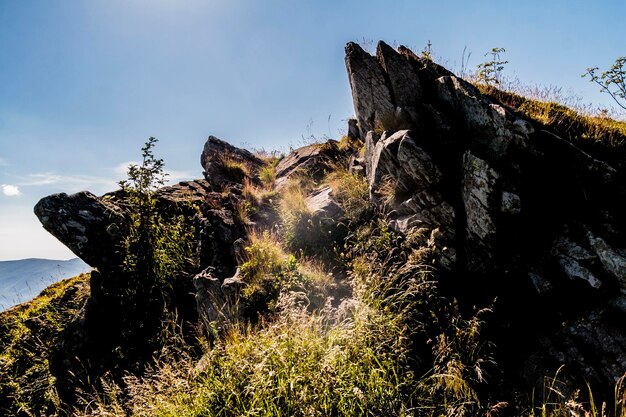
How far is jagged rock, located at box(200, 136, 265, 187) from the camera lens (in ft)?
46.4

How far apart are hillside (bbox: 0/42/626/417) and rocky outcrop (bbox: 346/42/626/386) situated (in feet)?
0.11

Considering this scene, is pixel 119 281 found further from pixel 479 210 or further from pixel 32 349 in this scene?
pixel 479 210

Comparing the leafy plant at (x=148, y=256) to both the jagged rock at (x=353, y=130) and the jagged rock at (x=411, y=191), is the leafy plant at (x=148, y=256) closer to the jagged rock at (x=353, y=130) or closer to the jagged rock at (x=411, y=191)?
the jagged rock at (x=411, y=191)

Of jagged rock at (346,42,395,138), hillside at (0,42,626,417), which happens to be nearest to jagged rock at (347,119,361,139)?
hillside at (0,42,626,417)

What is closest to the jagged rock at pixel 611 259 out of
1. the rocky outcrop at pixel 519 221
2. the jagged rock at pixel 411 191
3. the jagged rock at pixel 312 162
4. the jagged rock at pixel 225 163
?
the rocky outcrop at pixel 519 221

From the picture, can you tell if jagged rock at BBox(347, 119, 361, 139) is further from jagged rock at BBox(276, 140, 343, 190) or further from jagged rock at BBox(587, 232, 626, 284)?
jagged rock at BBox(587, 232, 626, 284)

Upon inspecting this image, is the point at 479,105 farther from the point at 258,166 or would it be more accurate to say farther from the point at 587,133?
the point at 258,166

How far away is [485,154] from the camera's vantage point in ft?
22.0

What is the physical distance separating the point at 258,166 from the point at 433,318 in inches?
541

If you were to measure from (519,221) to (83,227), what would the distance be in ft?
39.6

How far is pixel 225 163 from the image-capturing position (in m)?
14.7

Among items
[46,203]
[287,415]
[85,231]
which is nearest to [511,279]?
[287,415]

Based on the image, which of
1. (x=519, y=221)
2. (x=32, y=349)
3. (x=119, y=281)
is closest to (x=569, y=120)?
(x=519, y=221)

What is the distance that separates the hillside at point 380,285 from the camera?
390 centimetres
